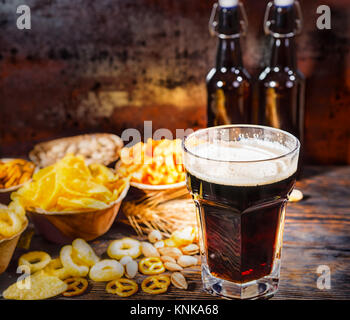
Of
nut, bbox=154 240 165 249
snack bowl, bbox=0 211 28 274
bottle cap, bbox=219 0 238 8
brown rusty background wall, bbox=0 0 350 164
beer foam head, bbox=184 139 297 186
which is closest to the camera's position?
beer foam head, bbox=184 139 297 186

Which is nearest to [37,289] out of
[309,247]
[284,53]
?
[309,247]

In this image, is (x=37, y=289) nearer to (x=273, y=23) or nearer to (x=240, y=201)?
(x=240, y=201)

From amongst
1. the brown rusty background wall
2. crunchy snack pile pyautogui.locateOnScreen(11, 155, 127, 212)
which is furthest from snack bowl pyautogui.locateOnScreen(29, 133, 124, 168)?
crunchy snack pile pyautogui.locateOnScreen(11, 155, 127, 212)

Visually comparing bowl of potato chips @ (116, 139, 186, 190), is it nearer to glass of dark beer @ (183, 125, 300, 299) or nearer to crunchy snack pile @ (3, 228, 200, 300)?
crunchy snack pile @ (3, 228, 200, 300)

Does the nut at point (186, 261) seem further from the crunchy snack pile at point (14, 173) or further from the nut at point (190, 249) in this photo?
the crunchy snack pile at point (14, 173)
